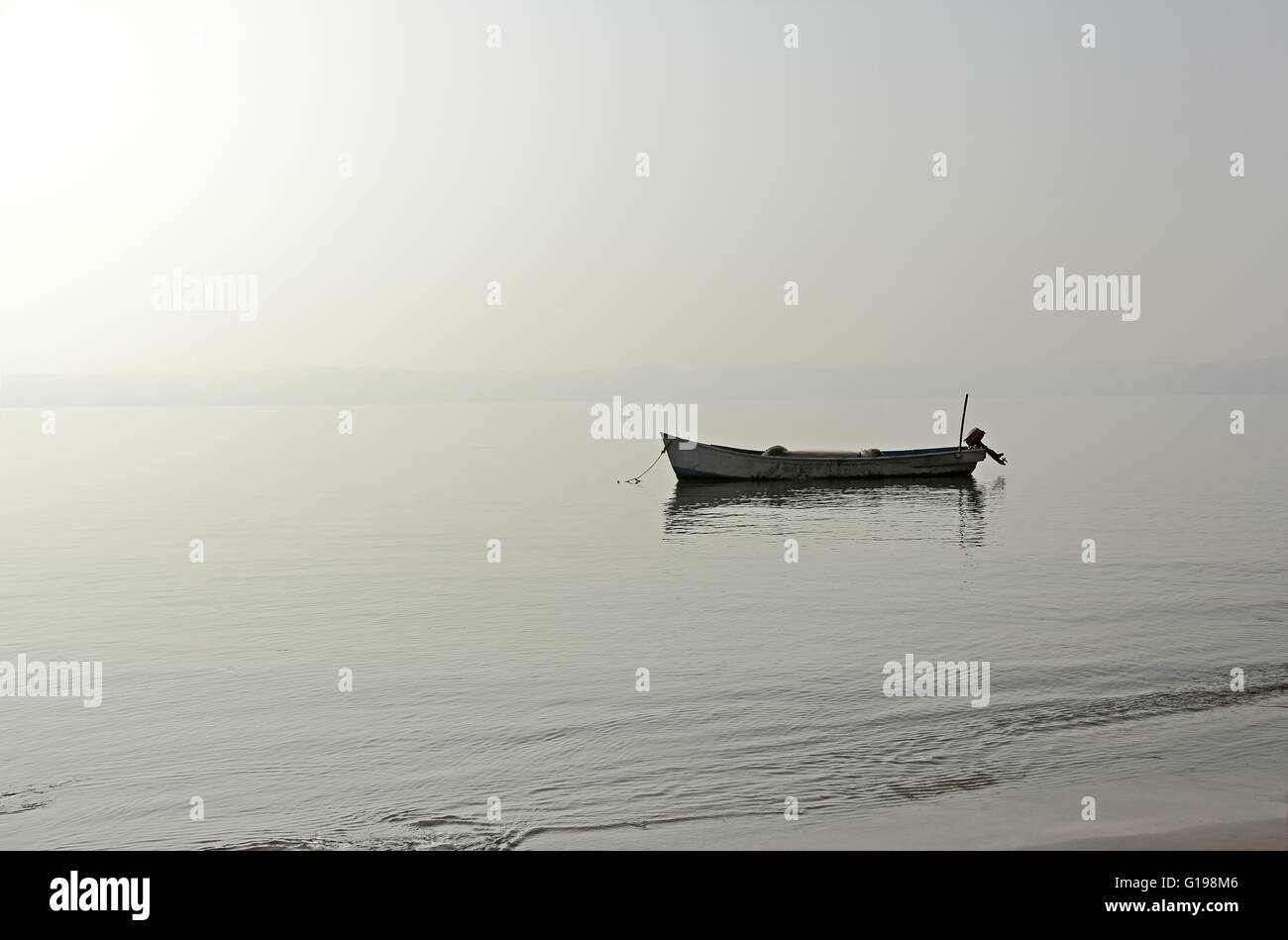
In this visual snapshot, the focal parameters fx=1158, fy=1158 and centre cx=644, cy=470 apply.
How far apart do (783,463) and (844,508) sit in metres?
6.83

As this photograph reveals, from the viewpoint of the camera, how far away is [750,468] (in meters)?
55.6

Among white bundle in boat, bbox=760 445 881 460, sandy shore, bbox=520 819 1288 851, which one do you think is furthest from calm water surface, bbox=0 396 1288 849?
white bundle in boat, bbox=760 445 881 460

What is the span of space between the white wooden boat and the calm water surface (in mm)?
6474

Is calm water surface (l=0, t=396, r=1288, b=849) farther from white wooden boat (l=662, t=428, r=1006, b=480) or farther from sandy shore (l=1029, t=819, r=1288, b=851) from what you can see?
white wooden boat (l=662, t=428, r=1006, b=480)

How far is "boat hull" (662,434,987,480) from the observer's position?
55.2m

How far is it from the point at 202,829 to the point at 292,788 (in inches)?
55.8

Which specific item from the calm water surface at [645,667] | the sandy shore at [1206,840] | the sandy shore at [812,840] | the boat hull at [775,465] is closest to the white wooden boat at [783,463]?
the boat hull at [775,465]

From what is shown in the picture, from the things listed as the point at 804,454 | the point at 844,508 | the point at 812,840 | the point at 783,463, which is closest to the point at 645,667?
the point at 812,840

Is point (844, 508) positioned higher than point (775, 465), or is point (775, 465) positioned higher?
point (775, 465)

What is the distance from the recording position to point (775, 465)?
55.2 m

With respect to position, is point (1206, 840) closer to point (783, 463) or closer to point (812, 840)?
point (812, 840)

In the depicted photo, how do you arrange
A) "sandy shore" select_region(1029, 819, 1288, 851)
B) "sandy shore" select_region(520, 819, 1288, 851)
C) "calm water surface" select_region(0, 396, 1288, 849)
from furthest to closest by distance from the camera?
1. "calm water surface" select_region(0, 396, 1288, 849)
2. "sandy shore" select_region(520, 819, 1288, 851)
3. "sandy shore" select_region(1029, 819, 1288, 851)
